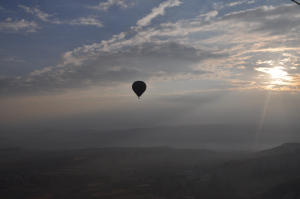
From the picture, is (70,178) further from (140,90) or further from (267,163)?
(267,163)

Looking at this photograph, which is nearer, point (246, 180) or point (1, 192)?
point (246, 180)

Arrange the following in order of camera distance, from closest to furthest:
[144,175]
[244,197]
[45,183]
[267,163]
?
1. [244,197]
2. [267,163]
3. [45,183]
4. [144,175]

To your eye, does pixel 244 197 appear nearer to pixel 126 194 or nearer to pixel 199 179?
pixel 199 179

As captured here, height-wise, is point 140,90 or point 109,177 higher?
point 140,90

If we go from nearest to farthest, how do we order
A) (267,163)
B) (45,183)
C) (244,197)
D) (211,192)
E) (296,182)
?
(296,182) → (244,197) → (211,192) → (267,163) → (45,183)

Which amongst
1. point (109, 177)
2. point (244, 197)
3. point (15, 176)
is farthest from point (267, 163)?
point (15, 176)

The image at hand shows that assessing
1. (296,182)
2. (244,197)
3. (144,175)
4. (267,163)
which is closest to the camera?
(296,182)

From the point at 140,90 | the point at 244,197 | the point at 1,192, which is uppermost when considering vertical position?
the point at 140,90

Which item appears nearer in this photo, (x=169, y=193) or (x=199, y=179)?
(x=169, y=193)

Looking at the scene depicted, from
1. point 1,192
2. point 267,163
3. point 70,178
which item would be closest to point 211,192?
point 267,163
